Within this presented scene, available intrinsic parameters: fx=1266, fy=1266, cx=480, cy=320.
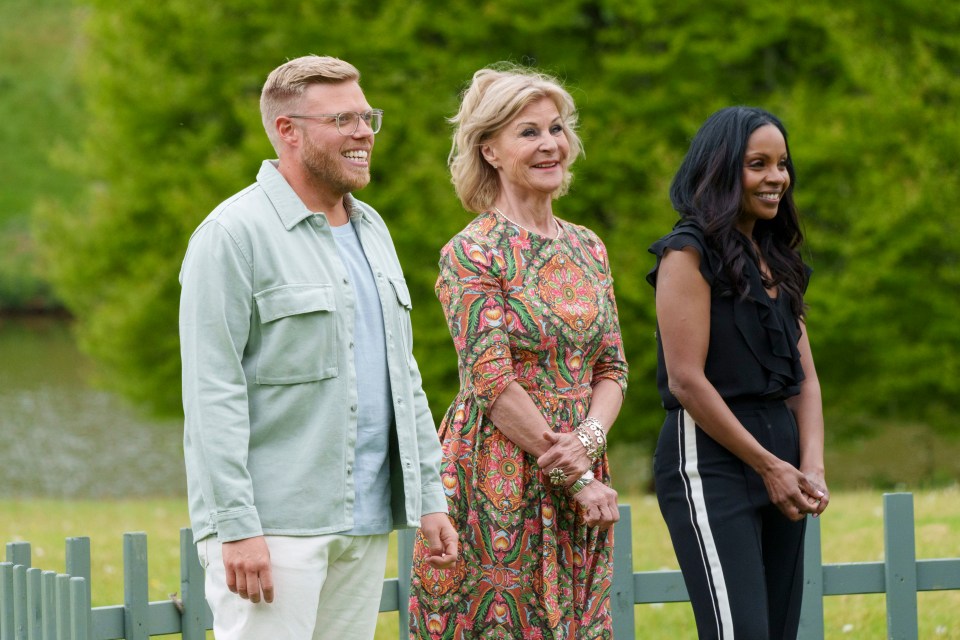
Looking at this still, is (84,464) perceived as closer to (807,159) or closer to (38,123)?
(807,159)

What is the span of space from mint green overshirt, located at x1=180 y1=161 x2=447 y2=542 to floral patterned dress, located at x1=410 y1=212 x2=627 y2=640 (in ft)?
1.78

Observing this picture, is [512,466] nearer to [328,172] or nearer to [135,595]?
[328,172]

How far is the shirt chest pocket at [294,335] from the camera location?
301 cm

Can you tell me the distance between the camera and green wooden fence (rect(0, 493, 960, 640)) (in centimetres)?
373

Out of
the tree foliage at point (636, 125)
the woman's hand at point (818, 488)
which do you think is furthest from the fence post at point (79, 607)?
the tree foliage at point (636, 125)

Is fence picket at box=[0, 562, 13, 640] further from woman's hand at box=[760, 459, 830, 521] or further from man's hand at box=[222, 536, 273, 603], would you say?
woman's hand at box=[760, 459, 830, 521]

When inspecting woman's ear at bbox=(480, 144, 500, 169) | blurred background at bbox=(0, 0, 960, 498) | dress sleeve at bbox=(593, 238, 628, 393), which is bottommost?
dress sleeve at bbox=(593, 238, 628, 393)

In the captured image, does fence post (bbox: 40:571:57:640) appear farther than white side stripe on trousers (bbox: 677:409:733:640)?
Yes

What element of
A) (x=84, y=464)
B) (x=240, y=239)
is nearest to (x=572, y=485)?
(x=240, y=239)

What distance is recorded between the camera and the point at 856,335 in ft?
41.3

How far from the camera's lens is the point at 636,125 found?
13.2m

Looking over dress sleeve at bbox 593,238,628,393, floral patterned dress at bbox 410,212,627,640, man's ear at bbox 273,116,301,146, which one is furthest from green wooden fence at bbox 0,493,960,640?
man's ear at bbox 273,116,301,146

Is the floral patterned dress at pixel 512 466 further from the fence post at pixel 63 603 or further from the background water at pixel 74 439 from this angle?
the background water at pixel 74 439

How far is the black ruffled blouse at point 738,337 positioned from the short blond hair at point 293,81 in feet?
3.38
